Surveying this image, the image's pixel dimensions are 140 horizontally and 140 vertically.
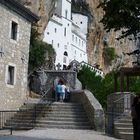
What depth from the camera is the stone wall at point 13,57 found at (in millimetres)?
21266

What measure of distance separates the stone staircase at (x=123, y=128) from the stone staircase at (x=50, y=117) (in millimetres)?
2285

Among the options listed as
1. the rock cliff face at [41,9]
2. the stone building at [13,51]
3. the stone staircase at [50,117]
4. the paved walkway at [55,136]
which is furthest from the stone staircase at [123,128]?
the rock cliff face at [41,9]

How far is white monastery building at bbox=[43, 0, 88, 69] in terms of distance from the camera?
260ft

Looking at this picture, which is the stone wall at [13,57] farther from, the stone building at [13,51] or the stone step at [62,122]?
the stone step at [62,122]

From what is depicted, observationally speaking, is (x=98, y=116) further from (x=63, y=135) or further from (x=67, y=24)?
(x=67, y=24)

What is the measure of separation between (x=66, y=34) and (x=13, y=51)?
2546 inches

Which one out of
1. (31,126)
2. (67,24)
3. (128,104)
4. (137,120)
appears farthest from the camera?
(67,24)

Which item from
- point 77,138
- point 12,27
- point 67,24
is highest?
point 67,24

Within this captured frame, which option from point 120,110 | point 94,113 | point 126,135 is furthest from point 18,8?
point 126,135

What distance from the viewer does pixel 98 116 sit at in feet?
61.5

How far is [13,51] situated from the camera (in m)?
22.4

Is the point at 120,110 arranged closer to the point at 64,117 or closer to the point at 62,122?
the point at 62,122

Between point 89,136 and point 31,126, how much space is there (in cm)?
429

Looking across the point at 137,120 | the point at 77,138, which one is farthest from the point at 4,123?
the point at 137,120
